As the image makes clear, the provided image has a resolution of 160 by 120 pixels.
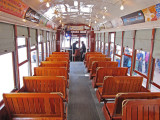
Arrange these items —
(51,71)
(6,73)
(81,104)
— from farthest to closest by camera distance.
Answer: (51,71), (81,104), (6,73)

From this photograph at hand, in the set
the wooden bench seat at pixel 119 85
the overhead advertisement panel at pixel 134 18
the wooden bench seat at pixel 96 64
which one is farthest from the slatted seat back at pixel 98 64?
the wooden bench seat at pixel 119 85

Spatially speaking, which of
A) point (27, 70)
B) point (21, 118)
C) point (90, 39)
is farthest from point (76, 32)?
point (21, 118)

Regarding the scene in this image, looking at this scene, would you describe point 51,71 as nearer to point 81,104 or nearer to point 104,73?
point 81,104

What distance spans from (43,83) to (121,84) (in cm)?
173

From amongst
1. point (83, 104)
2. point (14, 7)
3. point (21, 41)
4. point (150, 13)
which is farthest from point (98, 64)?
point (14, 7)

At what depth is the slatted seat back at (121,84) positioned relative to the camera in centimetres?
305

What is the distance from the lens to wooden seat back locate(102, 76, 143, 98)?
120 inches

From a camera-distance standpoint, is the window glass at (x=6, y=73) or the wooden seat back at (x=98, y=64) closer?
the window glass at (x=6, y=73)

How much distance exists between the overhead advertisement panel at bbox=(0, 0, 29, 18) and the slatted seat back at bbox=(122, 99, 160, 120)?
8.92 ft

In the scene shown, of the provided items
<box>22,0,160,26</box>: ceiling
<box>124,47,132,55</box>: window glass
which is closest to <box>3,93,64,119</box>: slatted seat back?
<box>22,0,160,26</box>: ceiling

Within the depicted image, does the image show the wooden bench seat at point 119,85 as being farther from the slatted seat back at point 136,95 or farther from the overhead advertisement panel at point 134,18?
the overhead advertisement panel at point 134,18

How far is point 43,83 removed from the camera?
301 cm

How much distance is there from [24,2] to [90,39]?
9393 mm

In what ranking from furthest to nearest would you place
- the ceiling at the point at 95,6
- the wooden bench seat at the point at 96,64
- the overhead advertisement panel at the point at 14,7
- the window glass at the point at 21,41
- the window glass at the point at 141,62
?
the wooden bench seat at the point at 96,64 < the window glass at the point at 141,62 < the window glass at the point at 21,41 < the ceiling at the point at 95,6 < the overhead advertisement panel at the point at 14,7
